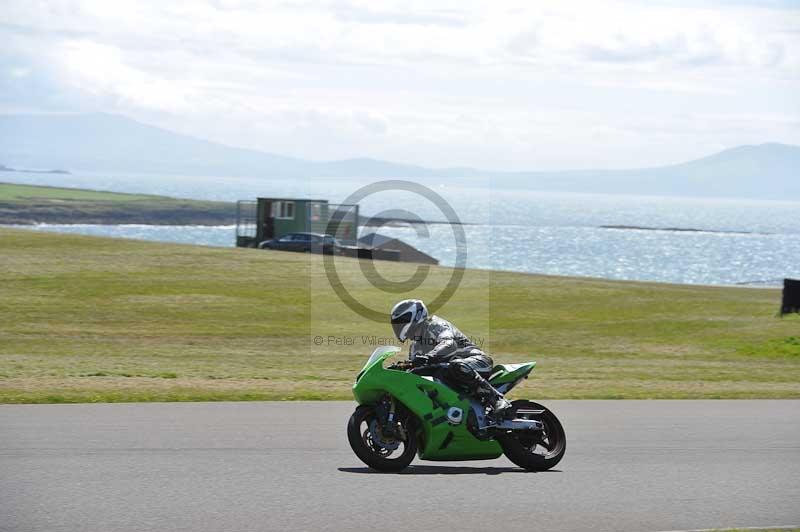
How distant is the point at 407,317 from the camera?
10008mm

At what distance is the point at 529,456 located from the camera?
1039cm

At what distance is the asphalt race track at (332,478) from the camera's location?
824cm

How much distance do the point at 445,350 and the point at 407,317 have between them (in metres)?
0.44

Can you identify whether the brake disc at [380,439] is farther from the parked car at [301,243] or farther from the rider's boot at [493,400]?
the parked car at [301,243]

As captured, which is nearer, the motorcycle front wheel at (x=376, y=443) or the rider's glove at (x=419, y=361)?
the motorcycle front wheel at (x=376, y=443)

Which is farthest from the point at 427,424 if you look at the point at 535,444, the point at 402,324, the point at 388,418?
the point at 535,444

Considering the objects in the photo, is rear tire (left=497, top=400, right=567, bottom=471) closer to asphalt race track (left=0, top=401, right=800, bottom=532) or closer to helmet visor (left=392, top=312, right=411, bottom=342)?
asphalt race track (left=0, top=401, right=800, bottom=532)

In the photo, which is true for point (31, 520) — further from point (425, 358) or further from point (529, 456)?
point (529, 456)

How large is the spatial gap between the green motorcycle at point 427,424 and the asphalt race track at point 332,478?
174mm

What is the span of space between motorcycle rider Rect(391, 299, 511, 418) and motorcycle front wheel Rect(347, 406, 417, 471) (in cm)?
58

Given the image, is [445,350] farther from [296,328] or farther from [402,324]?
[296,328]

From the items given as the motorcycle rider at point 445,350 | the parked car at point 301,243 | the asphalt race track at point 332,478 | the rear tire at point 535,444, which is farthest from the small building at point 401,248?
the motorcycle rider at point 445,350

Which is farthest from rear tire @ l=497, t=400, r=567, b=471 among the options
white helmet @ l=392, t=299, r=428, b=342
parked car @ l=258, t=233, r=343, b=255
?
parked car @ l=258, t=233, r=343, b=255

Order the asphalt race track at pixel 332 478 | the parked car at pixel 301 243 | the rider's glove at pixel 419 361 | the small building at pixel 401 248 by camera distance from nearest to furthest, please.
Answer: the asphalt race track at pixel 332 478
the rider's glove at pixel 419 361
the parked car at pixel 301 243
the small building at pixel 401 248
